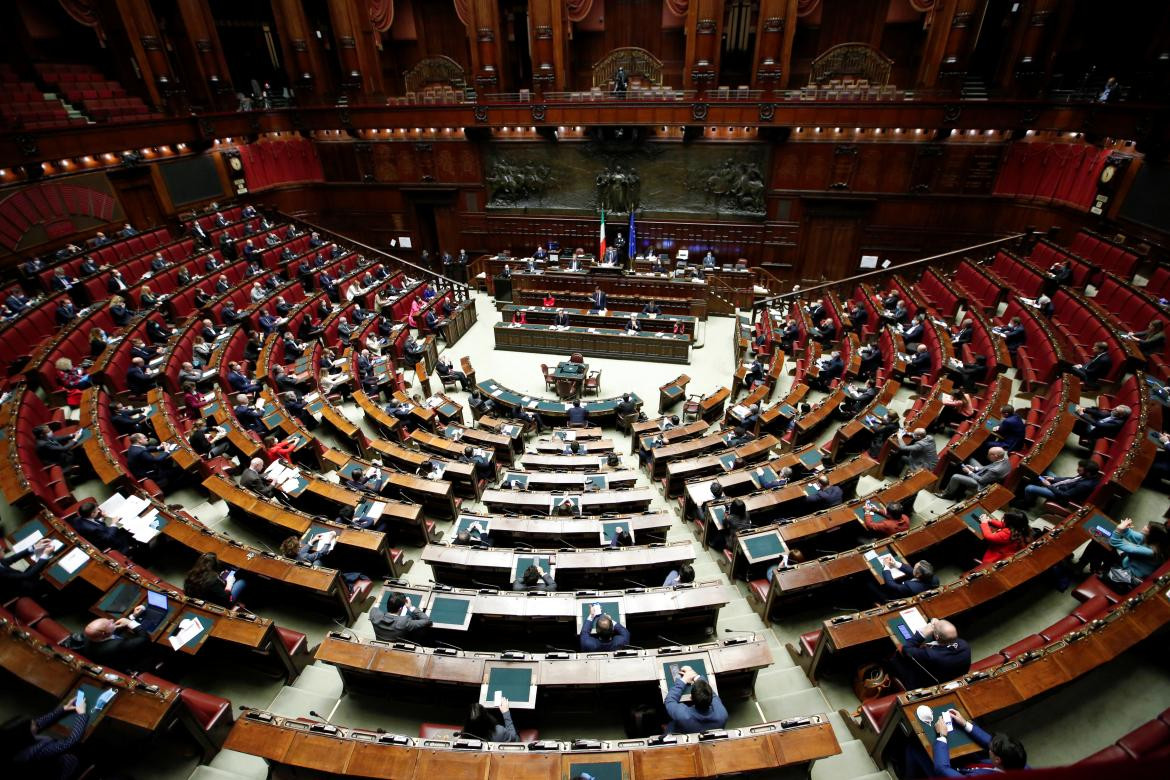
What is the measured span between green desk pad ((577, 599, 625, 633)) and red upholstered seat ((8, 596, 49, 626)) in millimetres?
5255

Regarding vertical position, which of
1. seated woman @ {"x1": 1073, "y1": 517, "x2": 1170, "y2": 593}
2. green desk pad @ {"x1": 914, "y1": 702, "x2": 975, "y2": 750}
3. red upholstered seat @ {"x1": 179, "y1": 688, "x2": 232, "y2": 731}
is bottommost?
red upholstered seat @ {"x1": 179, "y1": 688, "x2": 232, "y2": 731}

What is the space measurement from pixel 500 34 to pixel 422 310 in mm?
9939

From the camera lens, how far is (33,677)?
4.49 meters

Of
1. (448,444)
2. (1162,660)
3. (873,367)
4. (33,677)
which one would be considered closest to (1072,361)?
(873,367)

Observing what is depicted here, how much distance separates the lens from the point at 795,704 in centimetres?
527

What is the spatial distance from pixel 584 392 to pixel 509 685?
28.9 feet

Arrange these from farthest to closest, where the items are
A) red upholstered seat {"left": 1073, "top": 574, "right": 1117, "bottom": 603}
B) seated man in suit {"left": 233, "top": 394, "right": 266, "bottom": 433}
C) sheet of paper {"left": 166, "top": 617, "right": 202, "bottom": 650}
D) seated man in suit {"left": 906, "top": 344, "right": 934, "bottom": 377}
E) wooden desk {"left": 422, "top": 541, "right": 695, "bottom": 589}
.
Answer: seated man in suit {"left": 906, "top": 344, "right": 934, "bottom": 377} < seated man in suit {"left": 233, "top": 394, "right": 266, "bottom": 433} < wooden desk {"left": 422, "top": 541, "right": 695, "bottom": 589} < red upholstered seat {"left": 1073, "top": 574, "right": 1117, "bottom": 603} < sheet of paper {"left": 166, "top": 617, "right": 202, "bottom": 650}

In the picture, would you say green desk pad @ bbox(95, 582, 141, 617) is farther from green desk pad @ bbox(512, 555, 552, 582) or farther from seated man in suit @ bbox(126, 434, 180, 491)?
green desk pad @ bbox(512, 555, 552, 582)

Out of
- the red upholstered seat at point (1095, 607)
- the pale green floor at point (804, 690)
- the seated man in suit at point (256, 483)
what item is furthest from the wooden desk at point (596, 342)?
the red upholstered seat at point (1095, 607)

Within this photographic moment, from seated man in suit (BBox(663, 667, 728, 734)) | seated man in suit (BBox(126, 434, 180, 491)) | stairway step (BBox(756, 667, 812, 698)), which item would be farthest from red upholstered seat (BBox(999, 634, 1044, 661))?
seated man in suit (BBox(126, 434, 180, 491))

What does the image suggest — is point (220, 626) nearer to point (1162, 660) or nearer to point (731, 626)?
point (731, 626)

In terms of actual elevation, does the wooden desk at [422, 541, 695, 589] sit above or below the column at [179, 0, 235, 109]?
below

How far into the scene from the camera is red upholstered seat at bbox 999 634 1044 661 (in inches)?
185

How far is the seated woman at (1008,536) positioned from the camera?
5719 millimetres
